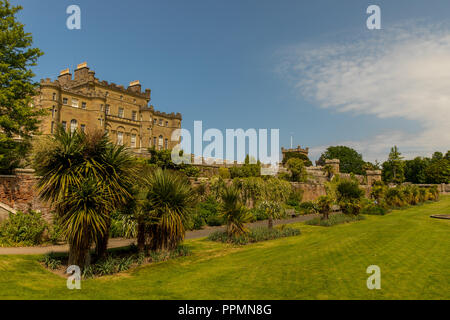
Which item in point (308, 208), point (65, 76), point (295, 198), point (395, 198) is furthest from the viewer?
point (65, 76)

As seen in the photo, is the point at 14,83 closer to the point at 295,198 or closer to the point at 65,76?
the point at 295,198

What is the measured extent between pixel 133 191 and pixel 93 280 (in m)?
3.13

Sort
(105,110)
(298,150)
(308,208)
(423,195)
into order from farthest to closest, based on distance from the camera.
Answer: (298,150), (105,110), (423,195), (308,208)

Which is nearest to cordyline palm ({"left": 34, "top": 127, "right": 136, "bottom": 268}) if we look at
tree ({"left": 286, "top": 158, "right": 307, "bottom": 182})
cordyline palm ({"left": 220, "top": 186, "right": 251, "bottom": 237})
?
cordyline palm ({"left": 220, "top": 186, "right": 251, "bottom": 237})

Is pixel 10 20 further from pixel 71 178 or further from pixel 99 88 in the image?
pixel 99 88

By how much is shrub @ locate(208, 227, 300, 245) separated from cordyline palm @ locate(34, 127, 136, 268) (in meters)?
7.07

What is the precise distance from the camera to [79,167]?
30.9 feet

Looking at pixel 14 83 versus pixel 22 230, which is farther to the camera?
pixel 14 83

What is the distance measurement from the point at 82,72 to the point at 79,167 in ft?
178

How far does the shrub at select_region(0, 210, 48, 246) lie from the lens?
13859mm

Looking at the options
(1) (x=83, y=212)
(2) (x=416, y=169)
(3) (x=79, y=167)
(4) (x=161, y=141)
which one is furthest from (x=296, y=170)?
(2) (x=416, y=169)

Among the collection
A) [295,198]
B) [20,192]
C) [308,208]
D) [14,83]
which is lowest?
[308,208]

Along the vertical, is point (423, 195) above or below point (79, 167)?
below
